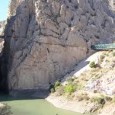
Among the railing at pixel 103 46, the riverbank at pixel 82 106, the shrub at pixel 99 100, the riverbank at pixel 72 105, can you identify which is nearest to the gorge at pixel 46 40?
the railing at pixel 103 46

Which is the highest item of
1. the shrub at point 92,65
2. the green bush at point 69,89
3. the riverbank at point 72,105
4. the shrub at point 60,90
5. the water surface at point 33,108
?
the shrub at point 92,65

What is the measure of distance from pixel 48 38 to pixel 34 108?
28.0 metres

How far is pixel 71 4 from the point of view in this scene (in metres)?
111

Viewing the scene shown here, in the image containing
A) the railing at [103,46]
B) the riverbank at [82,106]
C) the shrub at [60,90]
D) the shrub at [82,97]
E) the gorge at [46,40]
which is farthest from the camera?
the railing at [103,46]

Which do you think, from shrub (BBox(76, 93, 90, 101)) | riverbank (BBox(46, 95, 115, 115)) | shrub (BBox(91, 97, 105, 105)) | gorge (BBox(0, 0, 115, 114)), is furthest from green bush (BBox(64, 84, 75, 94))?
gorge (BBox(0, 0, 115, 114))

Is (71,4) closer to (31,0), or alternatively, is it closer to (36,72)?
(31,0)

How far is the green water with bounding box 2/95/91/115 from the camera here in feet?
242

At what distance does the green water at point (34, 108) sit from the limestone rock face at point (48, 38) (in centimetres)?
1153

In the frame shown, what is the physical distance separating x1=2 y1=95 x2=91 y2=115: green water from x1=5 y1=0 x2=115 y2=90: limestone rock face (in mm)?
11534

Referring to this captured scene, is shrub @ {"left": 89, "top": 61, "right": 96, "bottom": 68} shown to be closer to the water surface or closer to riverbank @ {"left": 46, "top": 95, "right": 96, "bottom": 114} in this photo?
riverbank @ {"left": 46, "top": 95, "right": 96, "bottom": 114}

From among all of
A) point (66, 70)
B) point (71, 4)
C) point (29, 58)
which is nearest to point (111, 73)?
point (66, 70)

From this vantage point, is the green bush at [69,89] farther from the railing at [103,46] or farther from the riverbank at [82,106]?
the railing at [103,46]

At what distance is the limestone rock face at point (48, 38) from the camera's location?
100625 millimetres

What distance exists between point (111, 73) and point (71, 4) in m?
32.7
